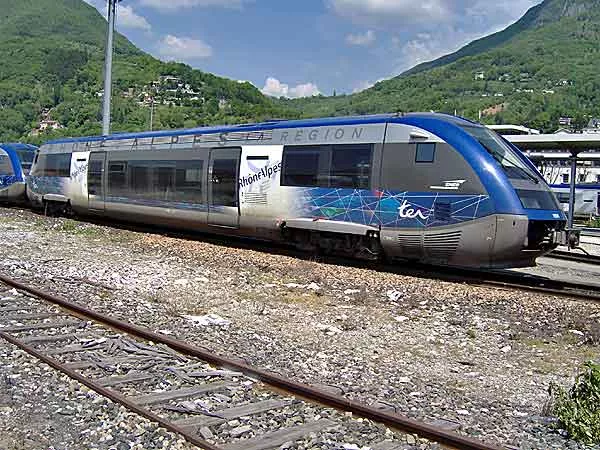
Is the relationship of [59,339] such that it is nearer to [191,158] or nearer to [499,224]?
[499,224]

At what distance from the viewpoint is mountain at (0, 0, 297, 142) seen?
87.0 meters

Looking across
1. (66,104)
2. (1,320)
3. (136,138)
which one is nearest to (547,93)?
(66,104)

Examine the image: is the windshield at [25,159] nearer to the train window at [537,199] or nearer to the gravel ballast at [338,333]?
the gravel ballast at [338,333]

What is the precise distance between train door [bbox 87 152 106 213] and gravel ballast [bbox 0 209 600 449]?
6444mm

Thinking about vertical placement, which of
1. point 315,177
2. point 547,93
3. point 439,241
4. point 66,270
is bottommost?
point 66,270

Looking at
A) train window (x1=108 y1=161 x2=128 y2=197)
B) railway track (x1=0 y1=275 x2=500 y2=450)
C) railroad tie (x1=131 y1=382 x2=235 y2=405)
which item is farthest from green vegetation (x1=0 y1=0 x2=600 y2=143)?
→ railroad tie (x1=131 y1=382 x2=235 y2=405)

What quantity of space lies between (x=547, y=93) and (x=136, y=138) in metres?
137

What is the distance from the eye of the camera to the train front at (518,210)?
10.8 meters

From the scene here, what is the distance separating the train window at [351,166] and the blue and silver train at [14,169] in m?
18.2

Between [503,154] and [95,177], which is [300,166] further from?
[95,177]

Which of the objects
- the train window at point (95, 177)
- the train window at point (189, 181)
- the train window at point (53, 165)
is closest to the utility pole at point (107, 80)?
the train window at point (53, 165)

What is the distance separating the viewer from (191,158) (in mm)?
17000

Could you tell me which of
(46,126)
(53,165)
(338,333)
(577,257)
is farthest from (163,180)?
(46,126)

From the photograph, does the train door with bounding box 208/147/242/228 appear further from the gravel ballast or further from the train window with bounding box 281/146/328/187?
the train window with bounding box 281/146/328/187
